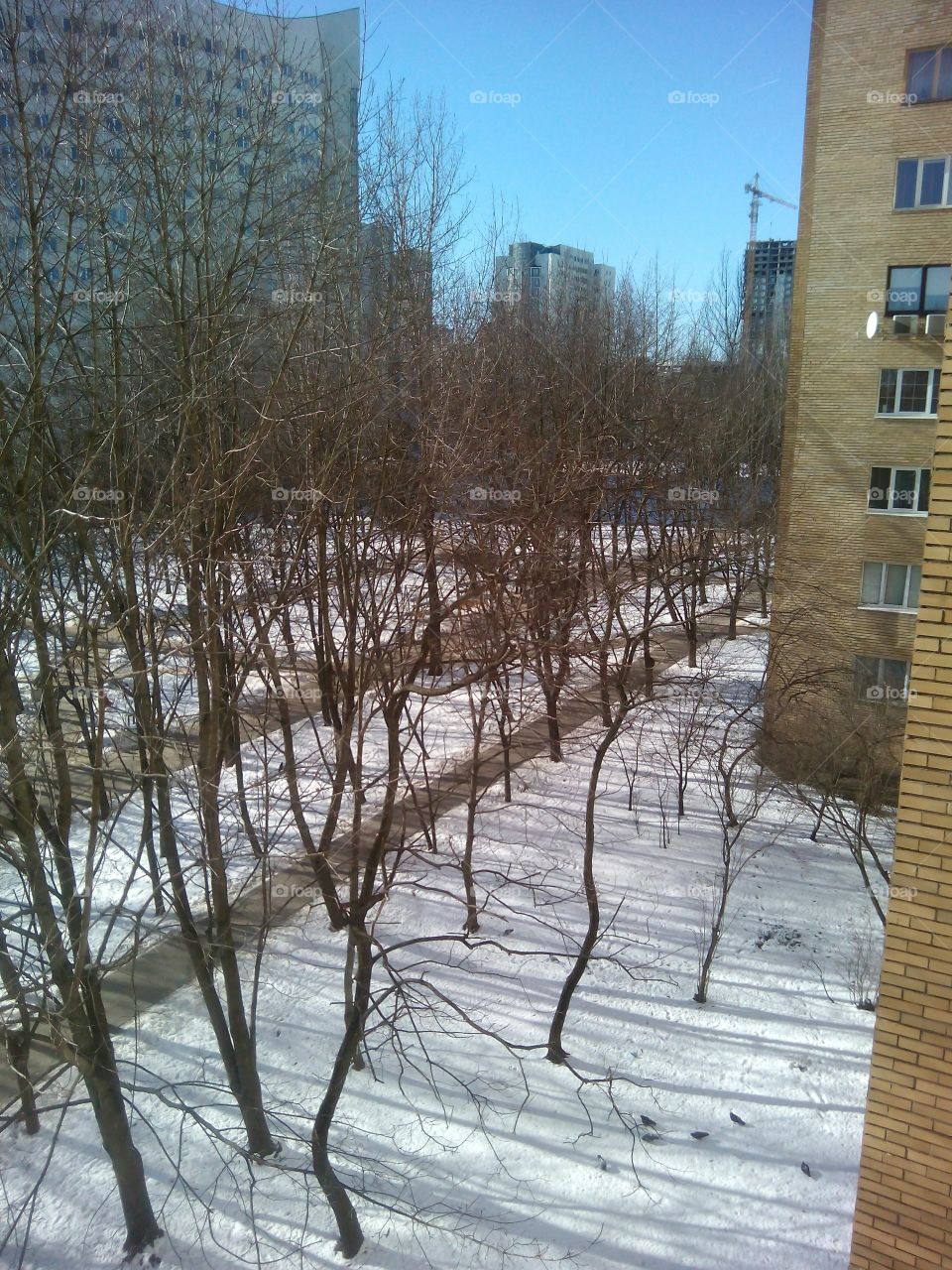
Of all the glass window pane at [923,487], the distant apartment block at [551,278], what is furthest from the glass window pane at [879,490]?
the distant apartment block at [551,278]

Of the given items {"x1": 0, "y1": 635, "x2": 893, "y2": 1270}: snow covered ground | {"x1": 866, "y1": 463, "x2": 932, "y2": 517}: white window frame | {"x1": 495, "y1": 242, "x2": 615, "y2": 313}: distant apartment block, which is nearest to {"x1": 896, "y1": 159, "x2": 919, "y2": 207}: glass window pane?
{"x1": 866, "y1": 463, "x2": 932, "y2": 517}: white window frame

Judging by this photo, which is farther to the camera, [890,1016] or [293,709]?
[293,709]

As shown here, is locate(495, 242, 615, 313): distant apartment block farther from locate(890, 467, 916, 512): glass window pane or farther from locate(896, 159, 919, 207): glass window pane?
locate(890, 467, 916, 512): glass window pane

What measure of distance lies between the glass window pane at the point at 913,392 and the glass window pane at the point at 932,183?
2.39 metres

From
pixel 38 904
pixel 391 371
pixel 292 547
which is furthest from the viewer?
pixel 391 371

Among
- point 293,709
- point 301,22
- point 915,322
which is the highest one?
point 301,22

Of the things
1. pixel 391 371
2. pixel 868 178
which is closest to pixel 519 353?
pixel 868 178

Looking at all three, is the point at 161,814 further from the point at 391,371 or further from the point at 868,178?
the point at 868,178

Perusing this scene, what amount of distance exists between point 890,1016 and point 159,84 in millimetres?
7790

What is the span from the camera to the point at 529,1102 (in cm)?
764

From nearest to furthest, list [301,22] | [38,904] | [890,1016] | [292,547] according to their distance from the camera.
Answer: [890,1016], [38,904], [292,547], [301,22]

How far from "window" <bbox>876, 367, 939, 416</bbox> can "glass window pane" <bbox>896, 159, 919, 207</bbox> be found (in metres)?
2.42

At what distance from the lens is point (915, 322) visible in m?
13.3

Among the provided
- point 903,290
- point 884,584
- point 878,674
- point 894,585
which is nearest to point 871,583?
point 884,584
